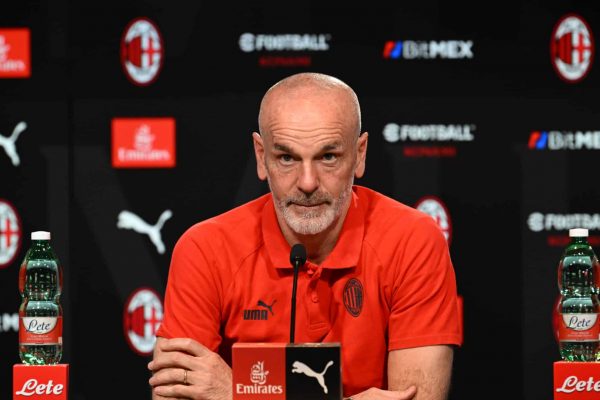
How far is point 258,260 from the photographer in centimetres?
252

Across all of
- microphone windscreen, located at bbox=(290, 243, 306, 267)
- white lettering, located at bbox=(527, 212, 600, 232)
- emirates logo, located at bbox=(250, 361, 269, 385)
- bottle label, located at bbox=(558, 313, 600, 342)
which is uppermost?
white lettering, located at bbox=(527, 212, 600, 232)

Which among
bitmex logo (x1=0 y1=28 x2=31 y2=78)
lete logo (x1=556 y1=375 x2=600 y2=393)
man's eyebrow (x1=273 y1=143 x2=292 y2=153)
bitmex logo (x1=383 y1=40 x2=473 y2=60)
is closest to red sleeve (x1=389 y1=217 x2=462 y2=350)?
lete logo (x1=556 y1=375 x2=600 y2=393)

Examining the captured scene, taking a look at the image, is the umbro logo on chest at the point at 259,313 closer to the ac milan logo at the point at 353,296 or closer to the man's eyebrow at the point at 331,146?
the ac milan logo at the point at 353,296

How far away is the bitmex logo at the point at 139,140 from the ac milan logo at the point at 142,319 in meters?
0.53

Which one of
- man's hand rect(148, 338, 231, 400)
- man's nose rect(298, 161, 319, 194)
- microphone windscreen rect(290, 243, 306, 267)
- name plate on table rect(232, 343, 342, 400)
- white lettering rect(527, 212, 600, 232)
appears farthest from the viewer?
white lettering rect(527, 212, 600, 232)

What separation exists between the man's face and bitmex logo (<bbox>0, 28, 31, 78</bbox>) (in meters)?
2.04

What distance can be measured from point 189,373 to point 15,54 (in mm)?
2340

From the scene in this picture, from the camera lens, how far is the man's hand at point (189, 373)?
7.19ft

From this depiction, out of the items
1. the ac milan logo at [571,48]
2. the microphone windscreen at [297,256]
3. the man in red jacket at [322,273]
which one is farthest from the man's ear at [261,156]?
the ac milan logo at [571,48]

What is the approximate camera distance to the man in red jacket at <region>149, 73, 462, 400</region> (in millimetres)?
2330

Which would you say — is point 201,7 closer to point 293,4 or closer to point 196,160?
point 293,4

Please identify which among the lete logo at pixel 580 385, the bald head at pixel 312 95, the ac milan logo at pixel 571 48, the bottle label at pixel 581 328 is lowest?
the lete logo at pixel 580 385

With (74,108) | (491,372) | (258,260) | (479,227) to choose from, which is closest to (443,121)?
(479,227)

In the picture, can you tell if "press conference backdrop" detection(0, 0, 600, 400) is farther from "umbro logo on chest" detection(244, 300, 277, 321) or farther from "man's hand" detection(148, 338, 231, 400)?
"man's hand" detection(148, 338, 231, 400)
